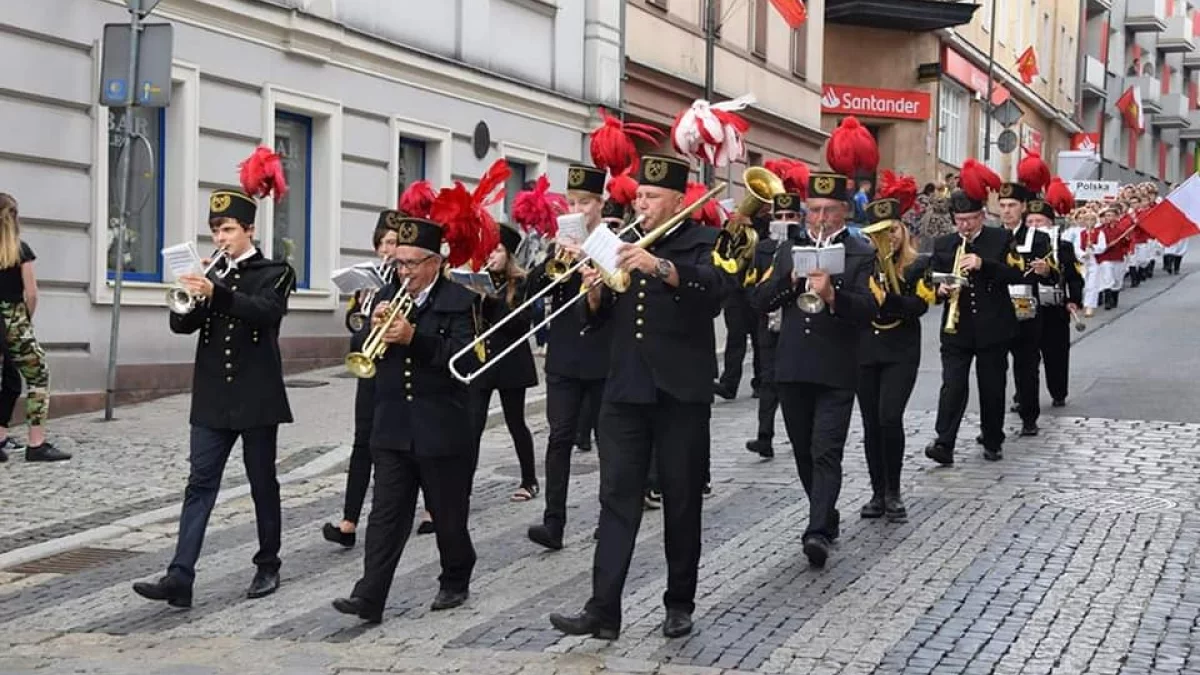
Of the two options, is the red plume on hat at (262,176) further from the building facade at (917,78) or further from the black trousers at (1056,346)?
the building facade at (917,78)

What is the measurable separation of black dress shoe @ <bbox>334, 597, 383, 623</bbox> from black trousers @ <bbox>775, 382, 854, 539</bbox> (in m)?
2.41

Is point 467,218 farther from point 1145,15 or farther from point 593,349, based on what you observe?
point 1145,15

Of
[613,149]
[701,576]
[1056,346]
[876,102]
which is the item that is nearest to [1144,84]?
[876,102]

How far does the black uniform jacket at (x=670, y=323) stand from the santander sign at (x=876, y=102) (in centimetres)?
3927

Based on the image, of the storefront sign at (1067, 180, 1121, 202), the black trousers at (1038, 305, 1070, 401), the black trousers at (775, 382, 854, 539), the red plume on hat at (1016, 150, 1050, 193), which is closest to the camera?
the black trousers at (775, 382, 854, 539)

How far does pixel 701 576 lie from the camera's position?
9023mm

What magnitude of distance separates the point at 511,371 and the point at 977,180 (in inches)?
145

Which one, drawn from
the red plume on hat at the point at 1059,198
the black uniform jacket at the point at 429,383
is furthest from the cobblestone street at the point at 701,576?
the red plume on hat at the point at 1059,198

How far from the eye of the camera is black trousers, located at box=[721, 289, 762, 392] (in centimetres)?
1652

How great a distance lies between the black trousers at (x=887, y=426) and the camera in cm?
1071

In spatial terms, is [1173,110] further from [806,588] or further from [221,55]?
[806,588]

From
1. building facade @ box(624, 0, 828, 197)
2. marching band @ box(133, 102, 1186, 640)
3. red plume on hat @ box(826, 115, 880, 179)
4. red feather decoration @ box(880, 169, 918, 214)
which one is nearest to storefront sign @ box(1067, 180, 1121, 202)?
building facade @ box(624, 0, 828, 197)

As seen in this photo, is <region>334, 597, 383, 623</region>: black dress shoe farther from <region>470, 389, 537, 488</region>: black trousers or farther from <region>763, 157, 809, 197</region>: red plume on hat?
<region>763, 157, 809, 197</region>: red plume on hat

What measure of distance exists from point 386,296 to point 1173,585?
3.99m
